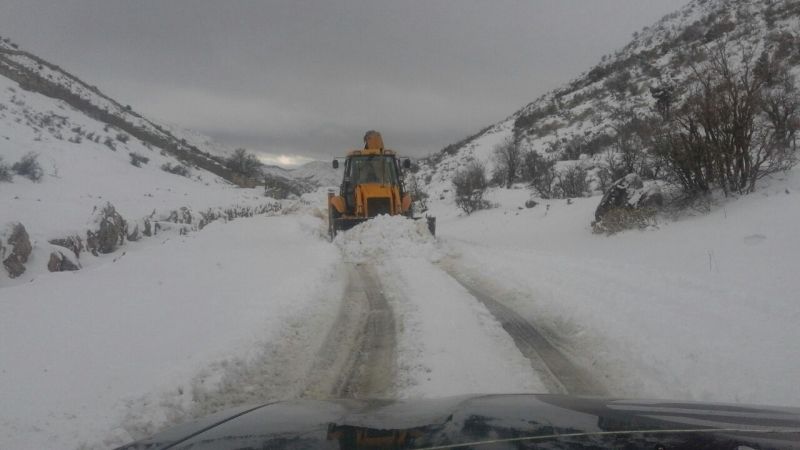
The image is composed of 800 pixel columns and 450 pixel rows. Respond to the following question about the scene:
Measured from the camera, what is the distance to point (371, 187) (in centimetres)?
1531

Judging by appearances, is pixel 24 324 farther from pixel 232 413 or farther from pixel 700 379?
pixel 700 379

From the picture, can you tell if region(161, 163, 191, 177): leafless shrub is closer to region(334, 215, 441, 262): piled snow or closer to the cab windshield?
the cab windshield

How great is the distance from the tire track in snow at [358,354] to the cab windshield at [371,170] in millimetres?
8256

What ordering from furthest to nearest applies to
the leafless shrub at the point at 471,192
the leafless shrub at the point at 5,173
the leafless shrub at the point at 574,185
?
1. the leafless shrub at the point at 471,192
2. the leafless shrub at the point at 574,185
3. the leafless shrub at the point at 5,173

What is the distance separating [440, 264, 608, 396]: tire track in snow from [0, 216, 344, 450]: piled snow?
210 cm

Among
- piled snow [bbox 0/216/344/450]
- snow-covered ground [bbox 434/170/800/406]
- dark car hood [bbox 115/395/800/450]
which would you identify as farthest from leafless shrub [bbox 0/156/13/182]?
dark car hood [bbox 115/395/800/450]

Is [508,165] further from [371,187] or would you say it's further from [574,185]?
[371,187]

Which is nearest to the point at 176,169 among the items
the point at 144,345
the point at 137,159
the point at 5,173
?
the point at 137,159

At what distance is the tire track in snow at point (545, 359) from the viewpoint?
430cm

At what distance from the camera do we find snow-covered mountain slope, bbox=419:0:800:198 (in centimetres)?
2325

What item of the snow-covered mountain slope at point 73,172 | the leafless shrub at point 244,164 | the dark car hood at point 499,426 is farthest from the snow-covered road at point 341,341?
the leafless shrub at point 244,164

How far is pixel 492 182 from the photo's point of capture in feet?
93.4

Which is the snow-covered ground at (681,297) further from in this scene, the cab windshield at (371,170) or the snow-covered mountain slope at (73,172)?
the snow-covered mountain slope at (73,172)

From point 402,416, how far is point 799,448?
1.45 meters
